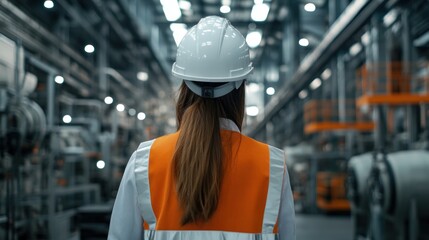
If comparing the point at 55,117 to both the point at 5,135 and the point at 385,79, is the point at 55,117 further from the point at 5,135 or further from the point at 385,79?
the point at 385,79

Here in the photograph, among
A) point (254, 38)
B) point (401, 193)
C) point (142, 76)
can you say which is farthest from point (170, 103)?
point (142, 76)

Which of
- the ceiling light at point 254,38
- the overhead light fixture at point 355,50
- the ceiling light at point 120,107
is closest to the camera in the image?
the ceiling light at point 254,38

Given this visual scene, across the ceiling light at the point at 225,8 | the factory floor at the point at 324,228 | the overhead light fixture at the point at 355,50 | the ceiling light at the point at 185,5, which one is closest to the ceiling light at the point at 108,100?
the ceiling light at the point at 185,5

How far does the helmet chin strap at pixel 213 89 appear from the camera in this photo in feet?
5.35

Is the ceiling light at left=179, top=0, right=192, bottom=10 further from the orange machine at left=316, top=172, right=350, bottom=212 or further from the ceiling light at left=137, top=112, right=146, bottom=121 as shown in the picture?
the orange machine at left=316, top=172, right=350, bottom=212

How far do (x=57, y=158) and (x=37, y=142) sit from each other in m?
0.74

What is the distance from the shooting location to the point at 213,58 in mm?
1674

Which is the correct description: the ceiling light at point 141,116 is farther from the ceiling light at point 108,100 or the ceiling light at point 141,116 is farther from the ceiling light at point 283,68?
the ceiling light at point 283,68

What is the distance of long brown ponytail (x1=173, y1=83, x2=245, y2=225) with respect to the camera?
4.94 ft

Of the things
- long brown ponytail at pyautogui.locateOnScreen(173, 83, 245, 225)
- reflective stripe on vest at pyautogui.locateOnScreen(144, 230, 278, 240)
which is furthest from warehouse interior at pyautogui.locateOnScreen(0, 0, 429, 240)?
reflective stripe on vest at pyautogui.locateOnScreen(144, 230, 278, 240)

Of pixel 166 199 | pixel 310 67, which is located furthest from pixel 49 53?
pixel 166 199

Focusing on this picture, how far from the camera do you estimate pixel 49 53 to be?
6848 millimetres

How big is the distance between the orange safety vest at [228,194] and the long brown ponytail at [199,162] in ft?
0.09

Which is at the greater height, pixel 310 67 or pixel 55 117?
pixel 310 67
